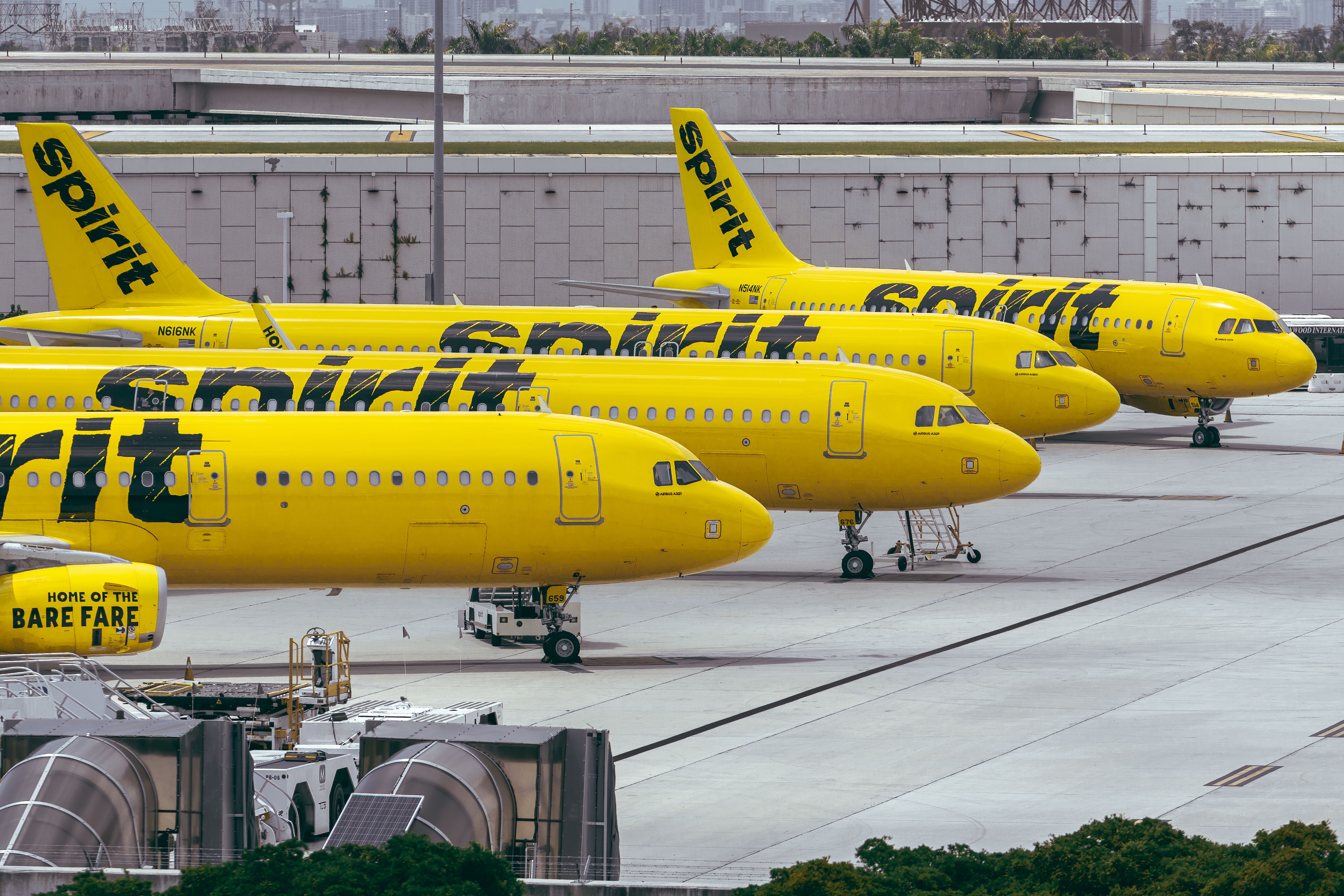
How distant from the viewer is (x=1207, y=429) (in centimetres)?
6512

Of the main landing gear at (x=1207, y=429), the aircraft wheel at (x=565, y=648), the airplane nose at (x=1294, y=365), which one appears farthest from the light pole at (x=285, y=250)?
the aircraft wheel at (x=565, y=648)

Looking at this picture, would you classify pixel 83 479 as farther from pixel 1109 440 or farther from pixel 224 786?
pixel 1109 440

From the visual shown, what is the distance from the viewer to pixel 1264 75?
166 m

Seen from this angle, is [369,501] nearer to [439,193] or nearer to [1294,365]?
[439,193]

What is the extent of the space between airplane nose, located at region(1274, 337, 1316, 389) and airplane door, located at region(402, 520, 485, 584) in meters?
34.0

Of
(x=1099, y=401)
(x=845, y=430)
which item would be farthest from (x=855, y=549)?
(x=1099, y=401)

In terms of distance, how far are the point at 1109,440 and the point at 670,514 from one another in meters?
33.7

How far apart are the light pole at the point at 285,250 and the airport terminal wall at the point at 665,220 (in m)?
0.25

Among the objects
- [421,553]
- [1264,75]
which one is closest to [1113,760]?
[421,553]

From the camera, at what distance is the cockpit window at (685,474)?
121 feet

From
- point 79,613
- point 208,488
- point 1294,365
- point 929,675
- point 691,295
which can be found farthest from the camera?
point 691,295

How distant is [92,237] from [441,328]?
9.68 m

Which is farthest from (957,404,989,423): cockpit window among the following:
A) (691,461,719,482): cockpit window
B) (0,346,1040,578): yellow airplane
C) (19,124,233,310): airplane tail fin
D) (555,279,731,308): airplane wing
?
(555,279,731,308): airplane wing

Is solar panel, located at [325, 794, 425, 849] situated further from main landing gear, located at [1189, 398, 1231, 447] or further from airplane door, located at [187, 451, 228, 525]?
main landing gear, located at [1189, 398, 1231, 447]
